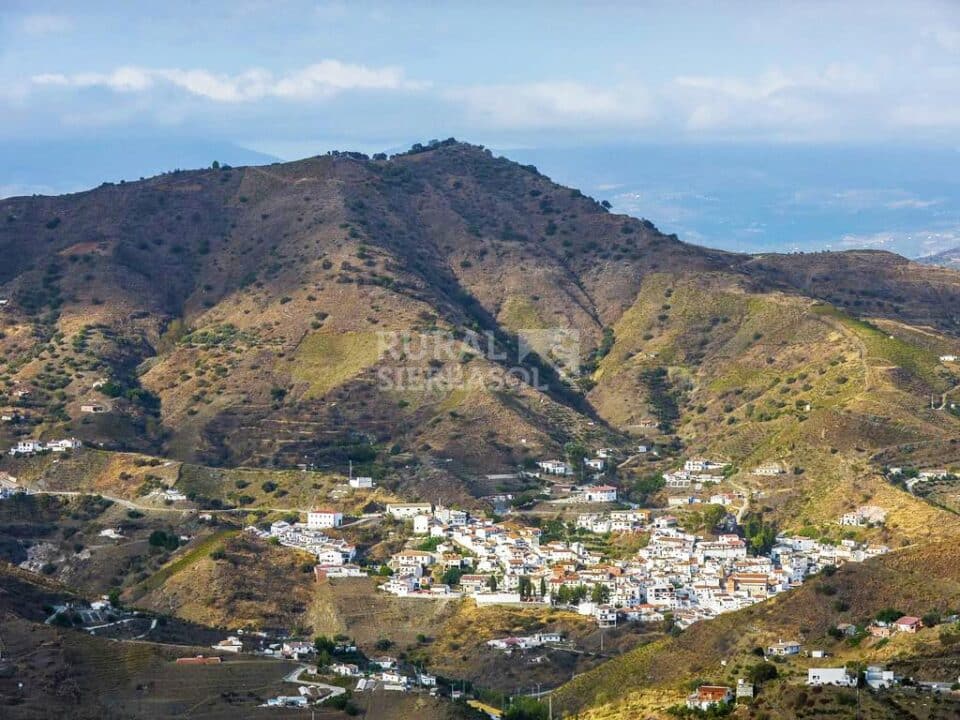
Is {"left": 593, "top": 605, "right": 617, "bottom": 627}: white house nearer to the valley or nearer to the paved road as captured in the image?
the valley

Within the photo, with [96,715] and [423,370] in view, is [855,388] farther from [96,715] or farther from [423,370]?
[96,715]

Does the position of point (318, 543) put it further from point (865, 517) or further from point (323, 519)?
point (865, 517)

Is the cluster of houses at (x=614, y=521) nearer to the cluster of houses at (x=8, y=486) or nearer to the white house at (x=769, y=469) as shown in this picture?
the white house at (x=769, y=469)

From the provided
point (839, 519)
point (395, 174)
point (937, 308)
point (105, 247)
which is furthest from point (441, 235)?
point (839, 519)

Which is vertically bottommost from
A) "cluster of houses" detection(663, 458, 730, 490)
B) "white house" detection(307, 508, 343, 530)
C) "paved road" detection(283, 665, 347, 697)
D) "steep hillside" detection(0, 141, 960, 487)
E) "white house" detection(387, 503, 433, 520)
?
"paved road" detection(283, 665, 347, 697)

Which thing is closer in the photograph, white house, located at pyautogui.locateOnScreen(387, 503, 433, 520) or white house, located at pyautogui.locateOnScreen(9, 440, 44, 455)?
white house, located at pyautogui.locateOnScreen(387, 503, 433, 520)

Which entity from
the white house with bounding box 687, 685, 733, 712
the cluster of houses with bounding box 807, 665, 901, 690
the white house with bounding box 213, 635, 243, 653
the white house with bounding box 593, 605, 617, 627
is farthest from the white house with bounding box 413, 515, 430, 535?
the cluster of houses with bounding box 807, 665, 901, 690

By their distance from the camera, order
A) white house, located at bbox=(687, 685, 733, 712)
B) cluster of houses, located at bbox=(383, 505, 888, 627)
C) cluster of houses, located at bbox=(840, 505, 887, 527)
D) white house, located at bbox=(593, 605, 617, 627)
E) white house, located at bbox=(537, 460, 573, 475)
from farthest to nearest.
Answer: white house, located at bbox=(537, 460, 573, 475)
cluster of houses, located at bbox=(840, 505, 887, 527)
cluster of houses, located at bbox=(383, 505, 888, 627)
white house, located at bbox=(593, 605, 617, 627)
white house, located at bbox=(687, 685, 733, 712)
